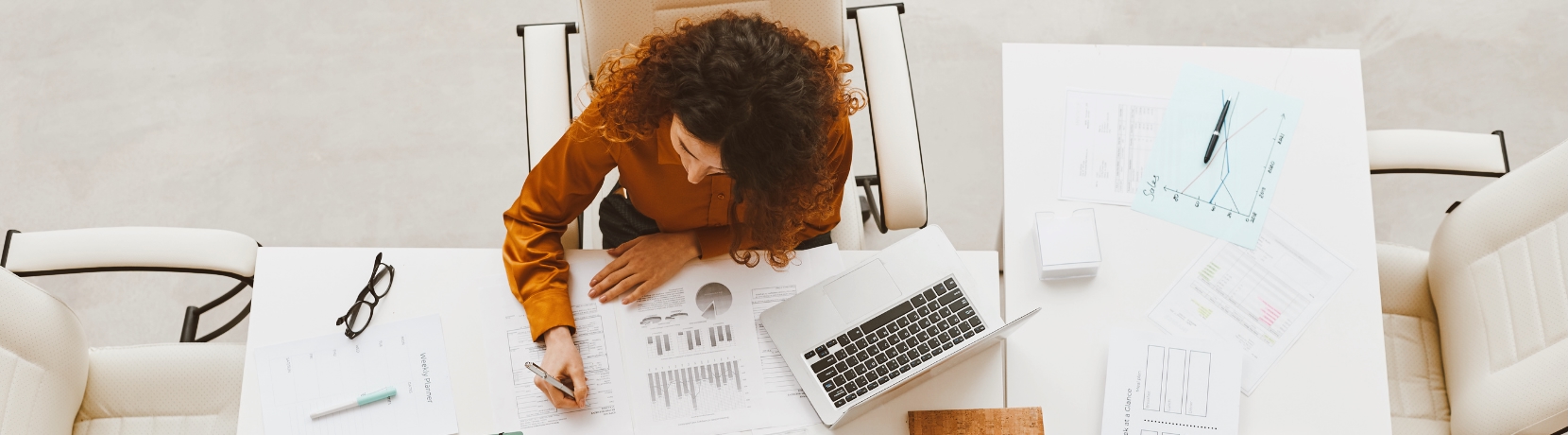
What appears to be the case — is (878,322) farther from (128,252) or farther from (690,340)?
(128,252)

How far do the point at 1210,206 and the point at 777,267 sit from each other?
762mm

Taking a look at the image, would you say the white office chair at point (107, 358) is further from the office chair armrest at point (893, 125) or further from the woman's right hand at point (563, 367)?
the office chair armrest at point (893, 125)

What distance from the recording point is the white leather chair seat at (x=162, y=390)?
63.8 inches

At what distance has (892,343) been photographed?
1.48 metres

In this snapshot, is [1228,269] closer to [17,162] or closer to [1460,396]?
[1460,396]

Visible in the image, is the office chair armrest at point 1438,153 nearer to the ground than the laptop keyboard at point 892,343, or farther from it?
farther from it

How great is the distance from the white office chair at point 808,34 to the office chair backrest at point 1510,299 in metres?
A: 0.91

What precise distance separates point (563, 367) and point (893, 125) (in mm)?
670

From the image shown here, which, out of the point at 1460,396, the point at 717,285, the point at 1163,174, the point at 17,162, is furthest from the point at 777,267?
the point at 17,162

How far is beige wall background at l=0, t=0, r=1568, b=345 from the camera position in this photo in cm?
246

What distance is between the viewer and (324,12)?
2646 mm

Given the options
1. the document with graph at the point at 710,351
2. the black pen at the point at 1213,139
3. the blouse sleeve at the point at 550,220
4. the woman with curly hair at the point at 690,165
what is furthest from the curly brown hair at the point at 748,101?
the black pen at the point at 1213,139

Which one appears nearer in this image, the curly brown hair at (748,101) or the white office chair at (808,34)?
the curly brown hair at (748,101)

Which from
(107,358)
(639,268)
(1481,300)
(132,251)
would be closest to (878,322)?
(639,268)
